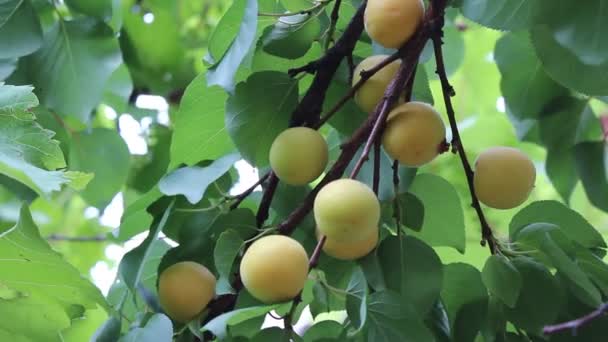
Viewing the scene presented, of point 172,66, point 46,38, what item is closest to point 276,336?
point 46,38

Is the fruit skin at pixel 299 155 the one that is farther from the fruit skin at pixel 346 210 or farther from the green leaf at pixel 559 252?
the green leaf at pixel 559 252

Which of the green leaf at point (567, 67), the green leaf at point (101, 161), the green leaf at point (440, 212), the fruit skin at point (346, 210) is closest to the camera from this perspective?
the fruit skin at point (346, 210)

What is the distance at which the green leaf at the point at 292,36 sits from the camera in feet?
2.44

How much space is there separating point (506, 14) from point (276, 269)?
0.27m

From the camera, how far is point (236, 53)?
0.66 metres

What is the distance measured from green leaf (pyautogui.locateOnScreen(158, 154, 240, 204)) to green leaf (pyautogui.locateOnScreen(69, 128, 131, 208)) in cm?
40

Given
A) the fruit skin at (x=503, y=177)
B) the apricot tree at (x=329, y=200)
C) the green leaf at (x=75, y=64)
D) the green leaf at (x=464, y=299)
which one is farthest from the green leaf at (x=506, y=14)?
the green leaf at (x=75, y=64)

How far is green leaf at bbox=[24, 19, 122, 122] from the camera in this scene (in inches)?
38.9

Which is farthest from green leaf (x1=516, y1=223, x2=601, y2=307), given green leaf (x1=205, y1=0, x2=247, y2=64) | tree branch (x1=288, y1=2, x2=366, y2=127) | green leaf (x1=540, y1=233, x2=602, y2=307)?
green leaf (x1=205, y1=0, x2=247, y2=64)

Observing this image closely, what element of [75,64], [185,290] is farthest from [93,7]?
[185,290]

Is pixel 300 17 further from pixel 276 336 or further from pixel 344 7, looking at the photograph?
pixel 276 336

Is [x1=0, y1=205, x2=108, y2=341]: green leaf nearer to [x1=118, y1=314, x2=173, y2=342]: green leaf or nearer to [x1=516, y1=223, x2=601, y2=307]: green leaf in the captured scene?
[x1=118, y1=314, x2=173, y2=342]: green leaf

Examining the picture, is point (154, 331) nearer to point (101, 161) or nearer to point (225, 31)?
point (225, 31)

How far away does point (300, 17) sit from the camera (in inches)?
29.8
